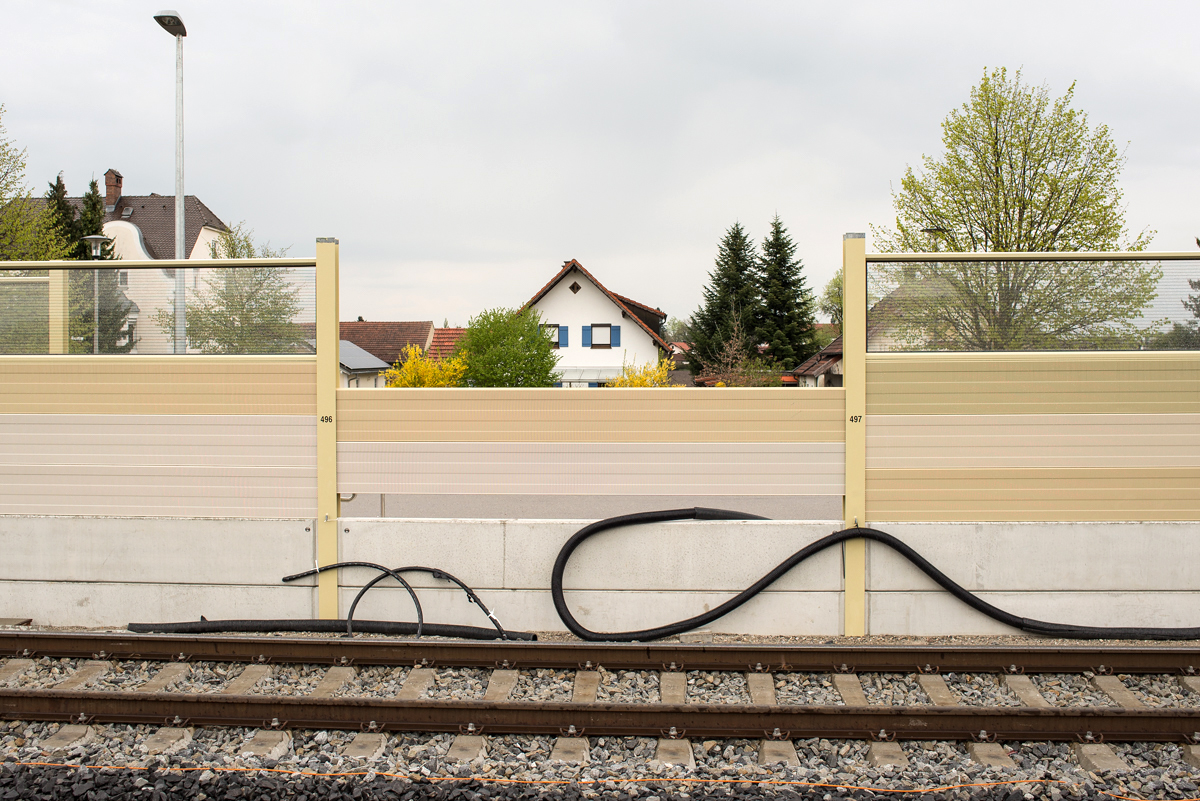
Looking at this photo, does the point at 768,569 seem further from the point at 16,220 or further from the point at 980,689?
the point at 16,220

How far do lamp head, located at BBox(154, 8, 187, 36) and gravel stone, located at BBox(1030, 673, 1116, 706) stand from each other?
1743 centimetres

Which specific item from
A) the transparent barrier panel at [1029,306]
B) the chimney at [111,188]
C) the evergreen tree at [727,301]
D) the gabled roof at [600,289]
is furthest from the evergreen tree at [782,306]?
the chimney at [111,188]

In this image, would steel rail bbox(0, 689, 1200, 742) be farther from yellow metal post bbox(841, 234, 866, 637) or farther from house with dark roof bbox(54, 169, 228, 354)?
house with dark roof bbox(54, 169, 228, 354)

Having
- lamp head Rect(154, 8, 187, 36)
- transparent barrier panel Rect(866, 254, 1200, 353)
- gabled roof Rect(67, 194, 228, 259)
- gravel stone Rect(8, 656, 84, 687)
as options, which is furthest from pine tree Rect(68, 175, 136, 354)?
gabled roof Rect(67, 194, 228, 259)

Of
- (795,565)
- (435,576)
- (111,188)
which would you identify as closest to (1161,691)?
(795,565)

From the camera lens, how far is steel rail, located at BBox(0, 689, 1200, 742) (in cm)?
454

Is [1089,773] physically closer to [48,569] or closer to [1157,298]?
[1157,298]

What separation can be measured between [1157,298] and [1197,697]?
3218 millimetres

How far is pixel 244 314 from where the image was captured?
673 centimetres

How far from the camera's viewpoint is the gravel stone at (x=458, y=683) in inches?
204

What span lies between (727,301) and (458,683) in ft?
152

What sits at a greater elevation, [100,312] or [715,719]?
[100,312]

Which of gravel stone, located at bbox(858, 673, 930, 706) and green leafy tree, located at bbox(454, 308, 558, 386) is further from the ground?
green leafy tree, located at bbox(454, 308, 558, 386)

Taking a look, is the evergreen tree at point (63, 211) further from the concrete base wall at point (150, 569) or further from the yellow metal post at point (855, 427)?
the yellow metal post at point (855, 427)
